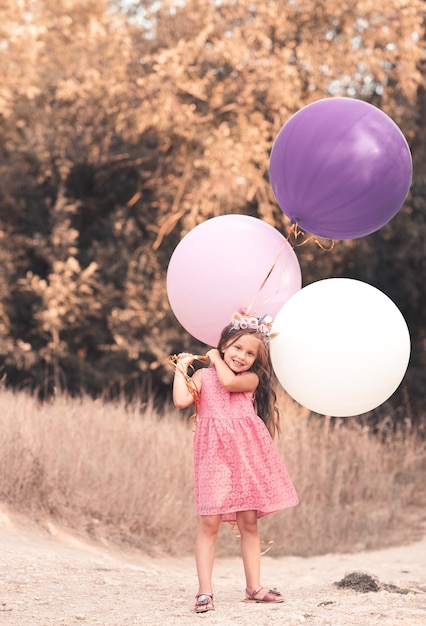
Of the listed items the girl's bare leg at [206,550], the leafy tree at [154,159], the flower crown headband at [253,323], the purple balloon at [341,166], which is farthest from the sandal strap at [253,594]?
the leafy tree at [154,159]

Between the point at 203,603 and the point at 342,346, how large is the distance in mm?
1236

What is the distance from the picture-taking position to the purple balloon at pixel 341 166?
13.3 ft

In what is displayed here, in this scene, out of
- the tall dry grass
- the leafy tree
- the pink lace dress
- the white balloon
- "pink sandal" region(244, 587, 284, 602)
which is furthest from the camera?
the leafy tree

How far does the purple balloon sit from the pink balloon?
0.22 meters

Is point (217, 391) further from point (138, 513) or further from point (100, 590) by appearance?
point (138, 513)

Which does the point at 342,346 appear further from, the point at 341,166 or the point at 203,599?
the point at 203,599

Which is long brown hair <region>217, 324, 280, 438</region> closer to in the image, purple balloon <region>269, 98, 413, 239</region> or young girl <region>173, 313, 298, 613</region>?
young girl <region>173, 313, 298, 613</region>

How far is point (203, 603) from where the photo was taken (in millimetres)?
3992

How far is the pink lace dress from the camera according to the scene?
3984mm

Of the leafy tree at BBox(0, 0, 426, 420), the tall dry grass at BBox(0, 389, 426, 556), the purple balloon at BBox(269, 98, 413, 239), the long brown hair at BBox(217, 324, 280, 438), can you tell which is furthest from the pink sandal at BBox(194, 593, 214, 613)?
the leafy tree at BBox(0, 0, 426, 420)

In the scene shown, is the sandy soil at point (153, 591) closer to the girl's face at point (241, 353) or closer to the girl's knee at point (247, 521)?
the girl's knee at point (247, 521)

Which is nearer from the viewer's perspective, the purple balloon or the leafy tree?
the purple balloon

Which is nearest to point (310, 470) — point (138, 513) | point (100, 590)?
point (138, 513)

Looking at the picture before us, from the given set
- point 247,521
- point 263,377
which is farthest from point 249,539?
point 263,377
